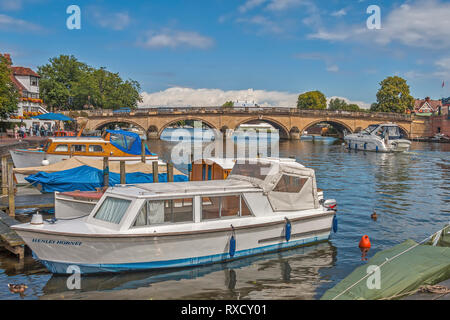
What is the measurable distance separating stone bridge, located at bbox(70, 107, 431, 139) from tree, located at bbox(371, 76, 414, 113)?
13.1 m

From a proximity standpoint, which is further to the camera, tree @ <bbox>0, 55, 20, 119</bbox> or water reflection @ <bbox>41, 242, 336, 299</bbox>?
tree @ <bbox>0, 55, 20, 119</bbox>

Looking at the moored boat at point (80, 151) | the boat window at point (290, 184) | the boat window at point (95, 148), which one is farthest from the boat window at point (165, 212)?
the boat window at point (95, 148)

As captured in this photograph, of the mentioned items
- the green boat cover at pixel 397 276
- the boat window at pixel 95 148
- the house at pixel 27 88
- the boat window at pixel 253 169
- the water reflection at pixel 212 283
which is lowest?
the water reflection at pixel 212 283

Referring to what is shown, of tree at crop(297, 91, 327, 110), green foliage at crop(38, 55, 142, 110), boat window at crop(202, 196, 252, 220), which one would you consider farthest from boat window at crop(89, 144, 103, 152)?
tree at crop(297, 91, 327, 110)

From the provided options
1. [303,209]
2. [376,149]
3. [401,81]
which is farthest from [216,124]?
[303,209]

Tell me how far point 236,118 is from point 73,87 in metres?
33.8

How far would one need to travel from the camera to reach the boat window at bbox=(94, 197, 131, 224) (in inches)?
438

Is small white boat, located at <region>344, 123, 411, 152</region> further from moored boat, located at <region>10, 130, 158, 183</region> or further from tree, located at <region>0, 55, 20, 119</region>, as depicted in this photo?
tree, located at <region>0, 55, 20, 119</region>

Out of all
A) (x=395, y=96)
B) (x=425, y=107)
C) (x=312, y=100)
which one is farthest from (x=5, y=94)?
(x=425, y=107)

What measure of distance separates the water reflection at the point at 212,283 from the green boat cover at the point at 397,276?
1.65 meters

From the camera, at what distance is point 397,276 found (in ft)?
30.4

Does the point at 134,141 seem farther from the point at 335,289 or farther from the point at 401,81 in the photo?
the point at 401,81

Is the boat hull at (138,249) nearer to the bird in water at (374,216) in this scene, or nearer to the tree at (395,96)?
the bird in water at (374,216)

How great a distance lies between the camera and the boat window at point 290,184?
1332 centimetres
